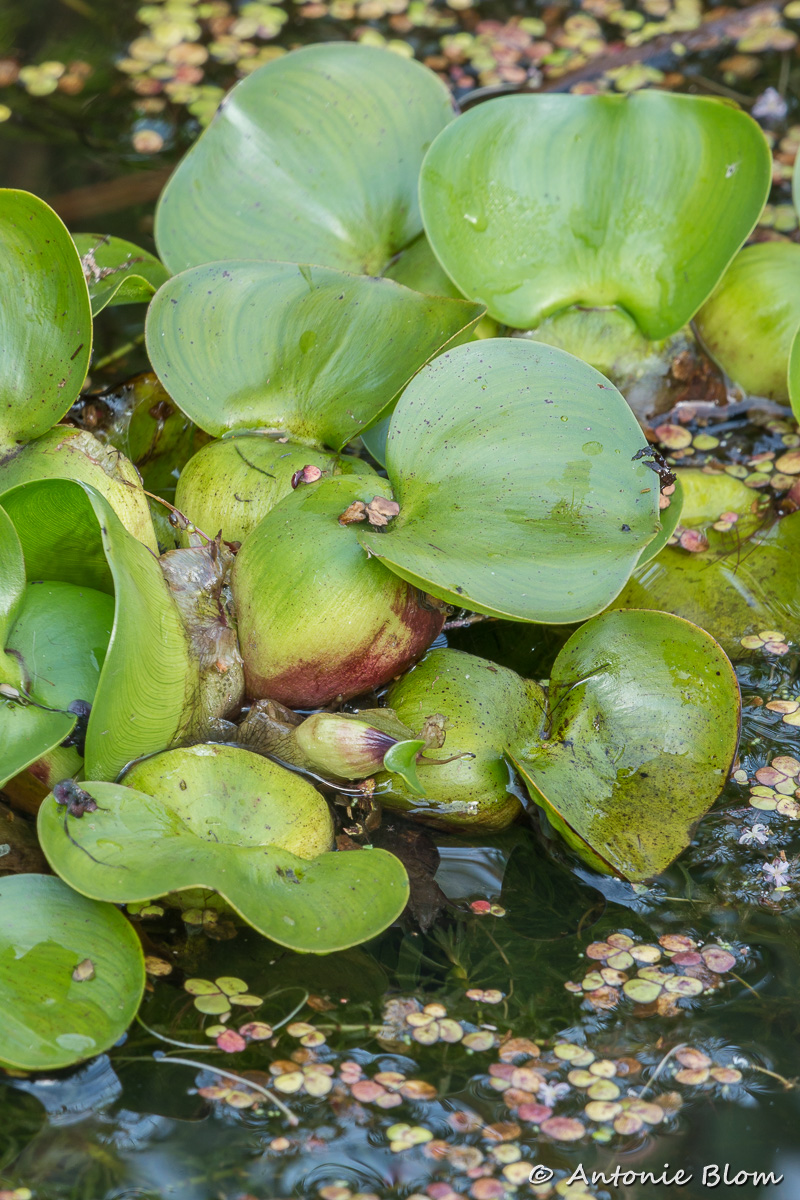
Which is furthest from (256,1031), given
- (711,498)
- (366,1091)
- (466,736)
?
(711,498)

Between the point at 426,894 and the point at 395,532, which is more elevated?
the point at 395,532

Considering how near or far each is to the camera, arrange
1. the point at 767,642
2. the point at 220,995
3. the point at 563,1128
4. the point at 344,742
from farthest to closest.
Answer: the point at 767,642 → the point at 344,742 → the point at 220,995 → the point at 563,1128

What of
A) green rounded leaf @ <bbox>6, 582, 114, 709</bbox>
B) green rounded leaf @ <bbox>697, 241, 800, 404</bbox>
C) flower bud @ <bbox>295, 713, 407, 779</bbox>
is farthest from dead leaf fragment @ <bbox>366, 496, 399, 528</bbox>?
green rounded leaf @ <bbox>697, 241, 800, 404</bbox>

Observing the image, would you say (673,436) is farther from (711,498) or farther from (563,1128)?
(563,1128)

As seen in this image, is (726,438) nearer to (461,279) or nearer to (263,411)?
(461,279)

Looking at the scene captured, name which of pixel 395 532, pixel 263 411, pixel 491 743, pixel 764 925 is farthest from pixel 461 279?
pixel 764 925

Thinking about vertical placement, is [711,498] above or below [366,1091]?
above

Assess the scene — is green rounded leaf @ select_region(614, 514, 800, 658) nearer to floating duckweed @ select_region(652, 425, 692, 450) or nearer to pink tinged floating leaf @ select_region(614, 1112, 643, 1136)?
Result: floating duckweed @ select_region(652, 425, 692, 450)
